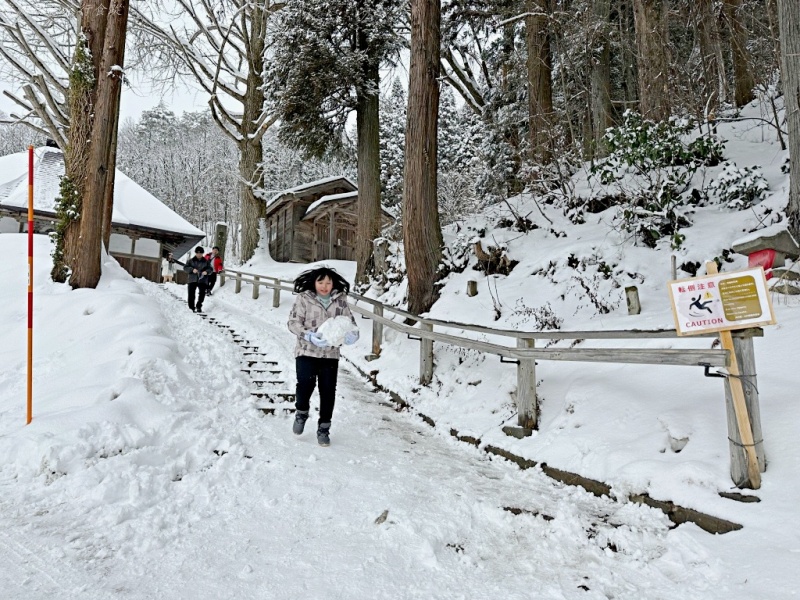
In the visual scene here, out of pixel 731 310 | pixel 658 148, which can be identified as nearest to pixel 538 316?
pixel 658 148

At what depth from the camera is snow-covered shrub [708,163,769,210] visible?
23.1 feet

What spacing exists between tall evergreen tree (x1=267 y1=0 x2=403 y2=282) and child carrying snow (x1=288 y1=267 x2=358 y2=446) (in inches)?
314

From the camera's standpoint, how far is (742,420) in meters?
2.98

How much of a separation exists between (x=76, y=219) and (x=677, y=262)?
965 centimetres

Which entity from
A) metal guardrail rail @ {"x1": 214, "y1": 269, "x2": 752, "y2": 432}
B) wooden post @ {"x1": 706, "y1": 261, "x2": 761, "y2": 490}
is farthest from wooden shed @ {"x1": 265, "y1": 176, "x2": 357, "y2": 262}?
wooden post @ {"x1": 706, "y1": 261, "x2": 761, "y2": 490}

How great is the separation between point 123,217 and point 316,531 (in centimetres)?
2334

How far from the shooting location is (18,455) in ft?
10.5

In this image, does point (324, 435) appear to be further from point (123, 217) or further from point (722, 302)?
point (123, 217)

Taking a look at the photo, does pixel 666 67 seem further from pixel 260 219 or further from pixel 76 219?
pixel 260 219

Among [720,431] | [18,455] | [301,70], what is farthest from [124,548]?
[301,70]

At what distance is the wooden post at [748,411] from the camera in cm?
297

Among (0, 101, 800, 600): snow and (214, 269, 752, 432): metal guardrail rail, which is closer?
(0, 101, 800, 600): snow

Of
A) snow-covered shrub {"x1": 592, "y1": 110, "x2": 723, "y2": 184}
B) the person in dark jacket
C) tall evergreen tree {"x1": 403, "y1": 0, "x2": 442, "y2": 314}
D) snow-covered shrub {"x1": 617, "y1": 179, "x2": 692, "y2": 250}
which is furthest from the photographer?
the person in dark jacket

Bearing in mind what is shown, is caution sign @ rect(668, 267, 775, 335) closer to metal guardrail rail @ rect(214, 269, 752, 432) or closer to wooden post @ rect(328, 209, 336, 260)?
metal guardrail rail @ rect(214, 269, 752, 432)
